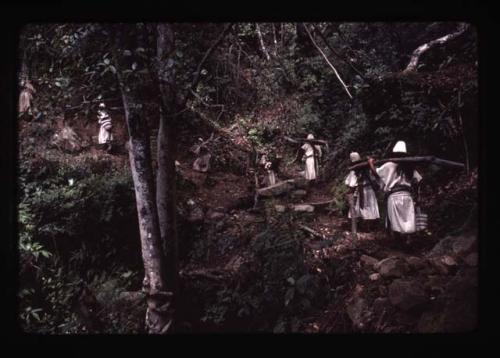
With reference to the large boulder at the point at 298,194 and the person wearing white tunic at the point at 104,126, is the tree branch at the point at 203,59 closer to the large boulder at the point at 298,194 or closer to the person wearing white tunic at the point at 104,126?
the person wearing white tunic at the point at 104,126

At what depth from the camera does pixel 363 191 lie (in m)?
3.05

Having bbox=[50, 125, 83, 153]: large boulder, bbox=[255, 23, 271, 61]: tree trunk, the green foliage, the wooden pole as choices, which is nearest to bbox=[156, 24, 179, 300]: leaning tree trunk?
the green foliage

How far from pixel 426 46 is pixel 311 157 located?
1.22 meters

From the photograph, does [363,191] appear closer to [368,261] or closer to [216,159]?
[368,261]

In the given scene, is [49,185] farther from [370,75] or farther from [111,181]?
[370,75]

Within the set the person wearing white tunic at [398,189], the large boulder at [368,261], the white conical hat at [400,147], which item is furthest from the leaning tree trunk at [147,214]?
the white conical hat at [400,147]

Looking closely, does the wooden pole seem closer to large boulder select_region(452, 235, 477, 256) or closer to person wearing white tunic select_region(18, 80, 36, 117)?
large boulder select_region(452, 235, 477, 256)

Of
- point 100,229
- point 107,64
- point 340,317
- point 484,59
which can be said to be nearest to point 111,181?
point 100,229

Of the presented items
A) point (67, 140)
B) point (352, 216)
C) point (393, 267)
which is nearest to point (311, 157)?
point (352, 216)

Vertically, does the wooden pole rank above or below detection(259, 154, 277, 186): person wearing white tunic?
below

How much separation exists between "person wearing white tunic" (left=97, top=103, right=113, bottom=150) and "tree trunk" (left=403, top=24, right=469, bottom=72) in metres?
2.52

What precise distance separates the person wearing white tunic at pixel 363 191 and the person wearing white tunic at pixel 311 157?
266mm

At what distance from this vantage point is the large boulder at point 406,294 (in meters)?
2.54

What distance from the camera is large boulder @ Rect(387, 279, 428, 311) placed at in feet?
8.33
